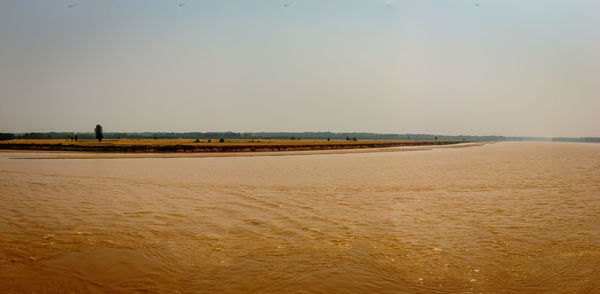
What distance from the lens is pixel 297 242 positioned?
380 inches

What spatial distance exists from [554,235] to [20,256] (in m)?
14.0

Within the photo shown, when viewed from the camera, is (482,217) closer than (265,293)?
No

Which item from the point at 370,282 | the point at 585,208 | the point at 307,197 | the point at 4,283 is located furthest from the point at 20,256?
the point at 585,208

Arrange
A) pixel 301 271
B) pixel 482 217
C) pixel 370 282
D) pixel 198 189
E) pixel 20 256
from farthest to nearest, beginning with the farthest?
pixel 198 189, pixel 482 217, pixel 20 256, pixel 301 271, pixel 370 282

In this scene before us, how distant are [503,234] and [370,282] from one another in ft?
19.2

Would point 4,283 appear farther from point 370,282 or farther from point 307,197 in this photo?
point 307,197

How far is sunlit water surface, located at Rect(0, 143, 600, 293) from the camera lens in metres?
7.04

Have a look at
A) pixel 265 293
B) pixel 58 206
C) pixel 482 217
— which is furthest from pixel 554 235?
pixel 58 206

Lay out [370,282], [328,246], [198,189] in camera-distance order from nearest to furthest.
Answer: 1. [370,282]
2. [328,246]
3. [198,189]

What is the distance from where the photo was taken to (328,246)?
9375 mm

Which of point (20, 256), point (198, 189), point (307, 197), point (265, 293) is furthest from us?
point (198, 189)

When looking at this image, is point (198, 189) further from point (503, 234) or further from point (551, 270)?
point (551, 270)

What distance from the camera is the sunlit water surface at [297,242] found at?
7.04 m

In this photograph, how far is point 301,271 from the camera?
7.58 m
